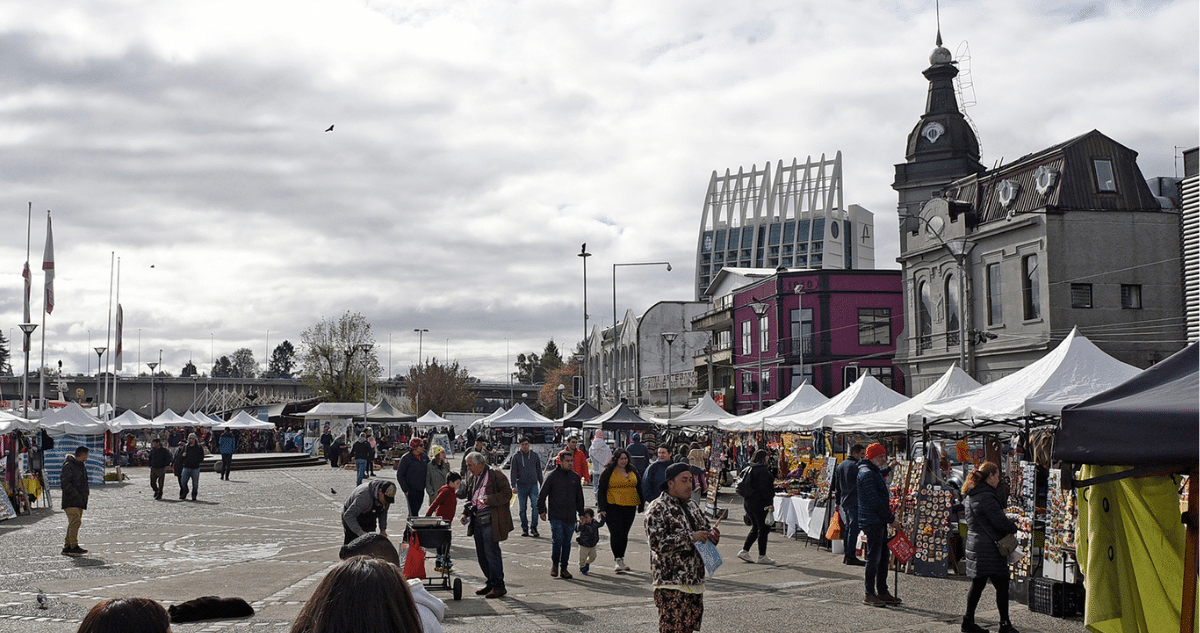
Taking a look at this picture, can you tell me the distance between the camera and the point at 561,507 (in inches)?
548

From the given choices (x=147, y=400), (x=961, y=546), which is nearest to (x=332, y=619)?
(x=961, y=546)

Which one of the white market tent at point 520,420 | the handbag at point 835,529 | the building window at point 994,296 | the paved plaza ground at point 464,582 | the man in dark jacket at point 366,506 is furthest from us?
the white market tent at point 520,420

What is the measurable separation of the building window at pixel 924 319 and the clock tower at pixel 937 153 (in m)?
5.31

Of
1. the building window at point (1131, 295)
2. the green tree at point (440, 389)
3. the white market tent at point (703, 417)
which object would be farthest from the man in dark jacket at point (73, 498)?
the green tree at point (440, 389)

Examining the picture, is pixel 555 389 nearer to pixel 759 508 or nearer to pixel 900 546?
pixel 759 508

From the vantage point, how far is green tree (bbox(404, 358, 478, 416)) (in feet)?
373

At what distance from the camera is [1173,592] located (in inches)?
210

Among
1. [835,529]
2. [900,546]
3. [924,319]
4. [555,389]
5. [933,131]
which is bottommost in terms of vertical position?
[835,529]

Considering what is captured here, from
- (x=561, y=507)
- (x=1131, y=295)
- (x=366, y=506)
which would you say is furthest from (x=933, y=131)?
(x=366, y=506)

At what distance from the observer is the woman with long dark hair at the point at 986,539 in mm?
9797

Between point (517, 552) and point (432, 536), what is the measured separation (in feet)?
17.6

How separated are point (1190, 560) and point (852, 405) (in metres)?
17.6

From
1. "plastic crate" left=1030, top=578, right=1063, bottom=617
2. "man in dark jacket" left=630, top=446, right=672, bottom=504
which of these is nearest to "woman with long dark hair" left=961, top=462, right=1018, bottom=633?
"plastic crate" left=1030, top=578, right=1063, bottom=617

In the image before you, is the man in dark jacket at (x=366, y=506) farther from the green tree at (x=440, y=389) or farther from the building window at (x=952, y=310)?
the green tree at (x=440, y=389)
